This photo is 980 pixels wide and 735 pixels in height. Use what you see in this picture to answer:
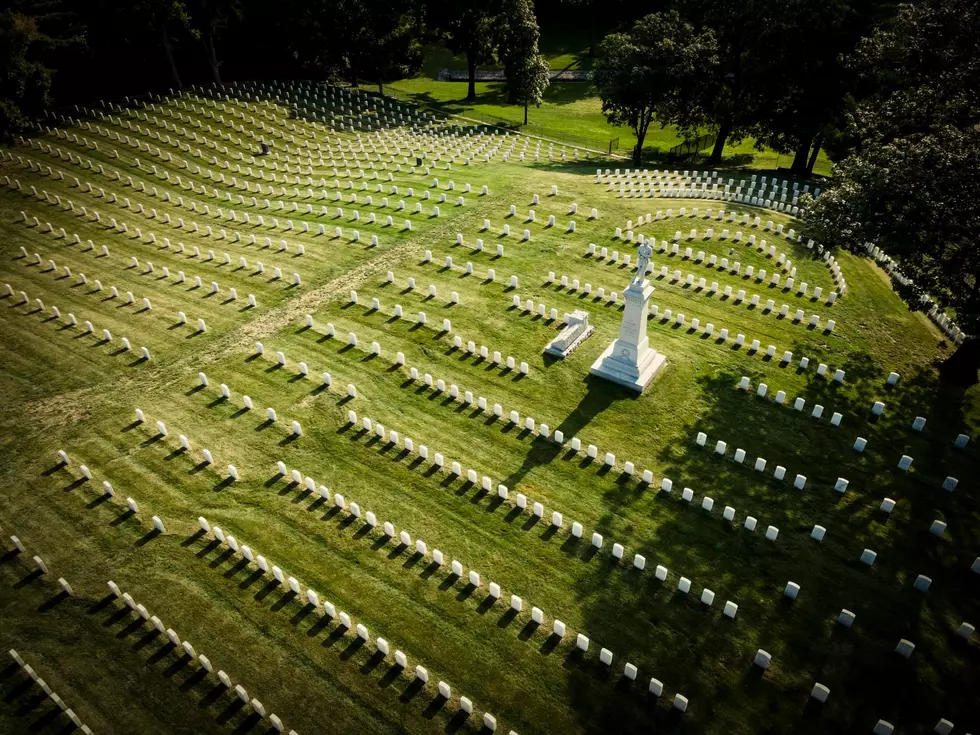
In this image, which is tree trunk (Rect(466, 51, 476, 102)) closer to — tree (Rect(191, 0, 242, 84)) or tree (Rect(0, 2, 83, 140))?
tree (Rect(191, 0, 242, 84))

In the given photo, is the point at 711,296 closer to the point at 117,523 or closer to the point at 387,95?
the point at 117,523

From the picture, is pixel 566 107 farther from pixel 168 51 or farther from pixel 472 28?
pixel 168 51

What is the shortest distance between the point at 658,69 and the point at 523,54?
49.2ft

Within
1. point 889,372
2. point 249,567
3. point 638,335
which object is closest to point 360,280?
point 638,335

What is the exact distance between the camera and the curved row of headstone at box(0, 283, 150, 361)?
2423 cm

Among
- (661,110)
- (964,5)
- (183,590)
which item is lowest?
(183,590)

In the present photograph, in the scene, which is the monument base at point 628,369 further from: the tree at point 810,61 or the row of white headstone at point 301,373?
the tree at point 810,61

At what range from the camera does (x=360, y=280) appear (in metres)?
28.4

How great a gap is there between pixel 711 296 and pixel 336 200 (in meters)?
20.8

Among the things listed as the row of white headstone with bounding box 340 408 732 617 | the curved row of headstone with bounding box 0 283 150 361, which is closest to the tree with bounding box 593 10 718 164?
the row of white headstone with bounding box 340 408 732 617

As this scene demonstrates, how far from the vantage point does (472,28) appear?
5722 centimetres

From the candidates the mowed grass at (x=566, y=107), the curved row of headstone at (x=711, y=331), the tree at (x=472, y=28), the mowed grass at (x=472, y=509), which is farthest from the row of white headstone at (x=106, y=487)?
the tree at (x=472, y=28)

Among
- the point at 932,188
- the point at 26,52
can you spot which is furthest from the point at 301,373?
the point at 26,52

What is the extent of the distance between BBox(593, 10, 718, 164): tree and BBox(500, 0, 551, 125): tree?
9.49 metres
